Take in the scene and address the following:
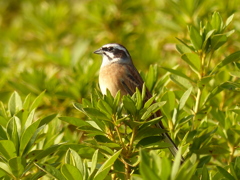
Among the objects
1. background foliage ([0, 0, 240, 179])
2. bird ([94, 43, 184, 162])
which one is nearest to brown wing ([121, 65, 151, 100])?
bird ([94, 43, 184, 162])

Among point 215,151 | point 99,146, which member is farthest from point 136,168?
point 215,151

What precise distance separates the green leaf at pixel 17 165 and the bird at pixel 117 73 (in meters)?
1.42

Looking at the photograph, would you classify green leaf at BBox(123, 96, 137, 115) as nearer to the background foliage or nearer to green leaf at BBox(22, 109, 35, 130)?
the background foliage

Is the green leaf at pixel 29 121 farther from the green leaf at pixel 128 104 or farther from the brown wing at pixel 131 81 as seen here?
the brown wing at pixel 131 81

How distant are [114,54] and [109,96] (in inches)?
78.0

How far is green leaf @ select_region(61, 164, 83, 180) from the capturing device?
2.01 m

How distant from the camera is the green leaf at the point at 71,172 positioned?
2.01 meters

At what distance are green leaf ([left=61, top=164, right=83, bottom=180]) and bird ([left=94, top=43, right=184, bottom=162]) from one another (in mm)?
1480

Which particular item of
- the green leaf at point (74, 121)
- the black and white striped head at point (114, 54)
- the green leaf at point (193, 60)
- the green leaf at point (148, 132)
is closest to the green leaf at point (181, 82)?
the green leaf at point (193, 60)

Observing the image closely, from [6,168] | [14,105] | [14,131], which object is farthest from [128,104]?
[14,105]

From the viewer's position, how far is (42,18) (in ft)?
17.7

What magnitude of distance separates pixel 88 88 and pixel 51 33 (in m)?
2.08

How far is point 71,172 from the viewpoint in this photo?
203 cm

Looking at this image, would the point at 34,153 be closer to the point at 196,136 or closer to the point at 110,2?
the point at 196,136
